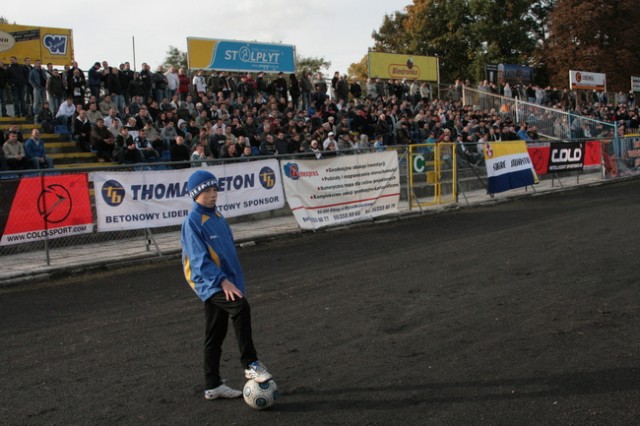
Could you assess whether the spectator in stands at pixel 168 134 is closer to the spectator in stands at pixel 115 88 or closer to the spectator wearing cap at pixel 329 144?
the spectator in stands at pixel 115 88

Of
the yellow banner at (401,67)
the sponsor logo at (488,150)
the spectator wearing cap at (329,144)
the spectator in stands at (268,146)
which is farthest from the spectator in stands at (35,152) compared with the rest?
the yellow banner at (401,67)

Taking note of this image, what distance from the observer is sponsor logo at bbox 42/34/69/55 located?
881 inches

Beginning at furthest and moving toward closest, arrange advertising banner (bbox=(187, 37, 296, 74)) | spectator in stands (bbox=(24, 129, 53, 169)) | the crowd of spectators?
advertising banner (bbox=(187, 37, 296, 74))
the crowd of spectators
spectator in stands (bbox=(24, 129, 53, 169))

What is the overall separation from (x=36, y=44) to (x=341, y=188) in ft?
43.8

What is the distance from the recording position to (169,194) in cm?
1262

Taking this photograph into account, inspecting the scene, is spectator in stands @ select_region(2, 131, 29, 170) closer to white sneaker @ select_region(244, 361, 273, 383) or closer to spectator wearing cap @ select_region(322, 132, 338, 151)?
spectator wearing cap @ select_region(322, 132, 338, 151)

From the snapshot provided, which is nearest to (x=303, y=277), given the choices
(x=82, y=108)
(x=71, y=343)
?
(x=71, y=343)

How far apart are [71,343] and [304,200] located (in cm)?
824

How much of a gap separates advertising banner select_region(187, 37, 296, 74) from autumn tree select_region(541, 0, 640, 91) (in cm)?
3307

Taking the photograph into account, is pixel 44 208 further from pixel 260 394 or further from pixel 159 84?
pixel 159 84

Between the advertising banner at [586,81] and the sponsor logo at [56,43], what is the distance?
1205 inches

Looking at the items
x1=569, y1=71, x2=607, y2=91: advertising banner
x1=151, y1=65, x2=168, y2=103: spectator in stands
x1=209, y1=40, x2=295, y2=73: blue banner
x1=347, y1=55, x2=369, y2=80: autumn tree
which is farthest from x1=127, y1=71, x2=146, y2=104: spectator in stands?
x1=347, y1=55, x2=369, y2=80: autumn tree

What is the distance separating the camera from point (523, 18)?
194ft

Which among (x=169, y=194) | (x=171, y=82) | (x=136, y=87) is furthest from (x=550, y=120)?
(x=169, y=194)
